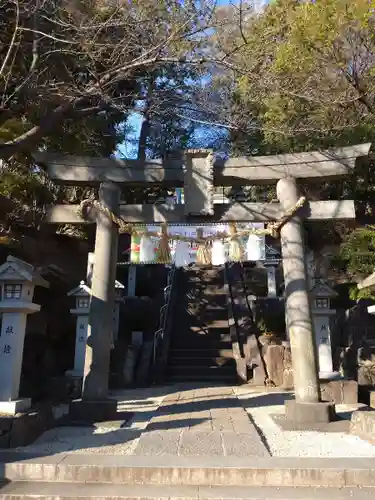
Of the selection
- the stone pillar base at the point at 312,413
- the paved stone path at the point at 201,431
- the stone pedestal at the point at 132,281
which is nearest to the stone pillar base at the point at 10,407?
the paved stone path at the point at 201,431

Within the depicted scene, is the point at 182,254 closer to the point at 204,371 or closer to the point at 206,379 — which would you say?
the point at 204,371

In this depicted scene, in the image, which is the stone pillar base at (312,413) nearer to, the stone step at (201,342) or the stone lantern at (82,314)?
the stone lantern at (82,314)

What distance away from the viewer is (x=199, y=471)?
12.8ft

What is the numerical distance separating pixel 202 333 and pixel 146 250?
367 cm

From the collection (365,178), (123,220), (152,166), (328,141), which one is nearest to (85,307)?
(123,220)

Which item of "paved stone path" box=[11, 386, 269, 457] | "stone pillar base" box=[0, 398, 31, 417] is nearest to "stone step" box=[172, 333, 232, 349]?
"paved stone path" box=[11, 386, 269, 457]

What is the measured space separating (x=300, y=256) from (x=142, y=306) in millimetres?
10576

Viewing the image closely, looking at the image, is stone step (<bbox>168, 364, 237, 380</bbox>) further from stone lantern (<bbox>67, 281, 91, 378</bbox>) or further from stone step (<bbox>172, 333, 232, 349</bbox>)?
stone lantern (<bbox>67, 281, 91, 378</bbox>)

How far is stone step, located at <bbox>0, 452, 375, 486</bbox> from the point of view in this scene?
3836 mm

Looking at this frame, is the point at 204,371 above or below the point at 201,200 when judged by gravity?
below

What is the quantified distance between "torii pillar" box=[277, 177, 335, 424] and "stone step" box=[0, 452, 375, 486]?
197 cm

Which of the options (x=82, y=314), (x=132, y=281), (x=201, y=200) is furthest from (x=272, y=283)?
(x=201, y=200)

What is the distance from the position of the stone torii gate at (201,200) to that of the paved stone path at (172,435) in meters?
1.39

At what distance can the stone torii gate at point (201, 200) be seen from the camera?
6.81 m
